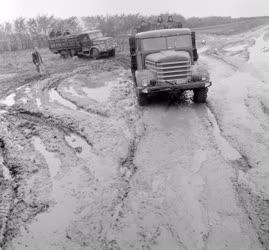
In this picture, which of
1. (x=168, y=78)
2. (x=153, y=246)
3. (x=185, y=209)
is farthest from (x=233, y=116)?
(x=153, y=246)

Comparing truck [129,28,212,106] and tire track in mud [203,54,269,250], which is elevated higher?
truck [129,28,212,106]

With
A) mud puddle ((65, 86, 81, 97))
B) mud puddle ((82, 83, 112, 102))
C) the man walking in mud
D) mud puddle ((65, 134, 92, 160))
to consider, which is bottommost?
mud puddle ((65, 134, 92, 160))

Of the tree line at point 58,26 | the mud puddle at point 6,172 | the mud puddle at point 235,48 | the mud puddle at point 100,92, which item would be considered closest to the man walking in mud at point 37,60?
the mud puddle at point 100,92

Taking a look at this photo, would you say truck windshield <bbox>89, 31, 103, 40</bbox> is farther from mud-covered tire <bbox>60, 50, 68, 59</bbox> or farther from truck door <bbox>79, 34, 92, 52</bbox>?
mud-covered tire <bbox>60, 50, 68, 59</bbox>

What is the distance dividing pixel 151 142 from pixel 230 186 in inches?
96.1

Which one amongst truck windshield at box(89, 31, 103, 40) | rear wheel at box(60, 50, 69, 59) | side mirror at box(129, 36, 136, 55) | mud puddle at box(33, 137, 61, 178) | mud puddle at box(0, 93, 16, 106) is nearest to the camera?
mud puddle at box(33, 137, 61, 178)

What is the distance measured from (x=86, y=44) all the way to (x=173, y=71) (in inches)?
530

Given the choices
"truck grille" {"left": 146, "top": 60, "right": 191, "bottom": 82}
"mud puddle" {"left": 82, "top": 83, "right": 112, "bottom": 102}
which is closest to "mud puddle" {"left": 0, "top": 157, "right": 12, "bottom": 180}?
"mud puddle" {"left": 82, "top": 83, "right": 112, "bottom": 102}

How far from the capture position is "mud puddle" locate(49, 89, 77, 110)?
11.2 meters

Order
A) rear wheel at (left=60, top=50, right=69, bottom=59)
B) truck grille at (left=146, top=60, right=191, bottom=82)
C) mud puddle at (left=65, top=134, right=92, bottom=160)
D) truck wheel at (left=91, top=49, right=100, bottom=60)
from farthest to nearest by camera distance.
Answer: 1. rear wheel at (left=60, top=50, right=69, bottom=59)
2. truck wheel at (left=91, top=49, right=100, bottom=60)
3. truck grille at (left=146, top=60, right=191, bottom=82)
4. mud puddle at (left=65, top=134, right=92, bottom=160)

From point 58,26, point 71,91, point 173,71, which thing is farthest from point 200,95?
point 58,26

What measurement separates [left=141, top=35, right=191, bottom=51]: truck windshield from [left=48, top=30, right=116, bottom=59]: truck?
37.0ft

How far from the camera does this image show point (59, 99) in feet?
40.1

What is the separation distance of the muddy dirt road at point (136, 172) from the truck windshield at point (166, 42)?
1641 millimetres
